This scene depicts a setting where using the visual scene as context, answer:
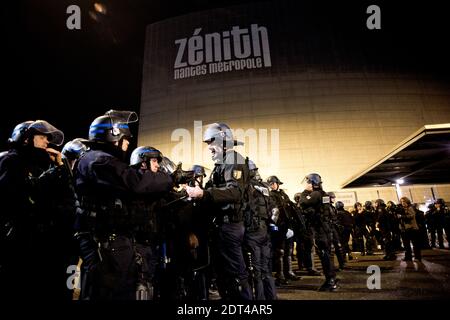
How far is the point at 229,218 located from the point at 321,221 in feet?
10.9

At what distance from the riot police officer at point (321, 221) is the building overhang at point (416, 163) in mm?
3810

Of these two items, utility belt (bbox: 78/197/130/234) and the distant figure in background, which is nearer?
utility belt (bbox: 78/197/130/234)

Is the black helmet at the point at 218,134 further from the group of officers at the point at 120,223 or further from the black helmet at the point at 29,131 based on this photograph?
the black helmet at the point at 29,131

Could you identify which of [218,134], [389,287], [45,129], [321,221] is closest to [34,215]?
[45,129]

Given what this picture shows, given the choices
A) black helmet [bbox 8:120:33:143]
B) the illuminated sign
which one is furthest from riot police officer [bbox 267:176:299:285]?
the illuminated sign

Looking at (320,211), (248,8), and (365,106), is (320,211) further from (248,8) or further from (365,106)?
(248,8)

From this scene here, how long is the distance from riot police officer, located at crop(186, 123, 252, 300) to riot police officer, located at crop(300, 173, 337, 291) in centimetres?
310

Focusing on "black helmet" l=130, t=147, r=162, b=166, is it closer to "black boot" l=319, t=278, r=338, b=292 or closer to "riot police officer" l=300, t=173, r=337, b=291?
"riot police officer" l=300, t=173, r=337, b=291

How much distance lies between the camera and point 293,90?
850 inches

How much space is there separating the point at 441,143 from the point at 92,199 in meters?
9.95

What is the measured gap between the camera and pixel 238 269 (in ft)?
10.1

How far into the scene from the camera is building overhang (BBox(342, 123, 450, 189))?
7820mm

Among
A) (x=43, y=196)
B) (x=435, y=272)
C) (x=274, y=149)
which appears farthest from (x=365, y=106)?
(x=43, y=196)

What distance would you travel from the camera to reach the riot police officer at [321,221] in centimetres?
555
